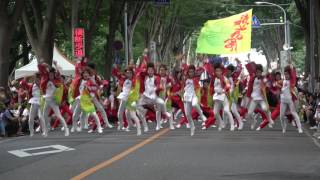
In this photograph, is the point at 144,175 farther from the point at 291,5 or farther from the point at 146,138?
the point at 291,5

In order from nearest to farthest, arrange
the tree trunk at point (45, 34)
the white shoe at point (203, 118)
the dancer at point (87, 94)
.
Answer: the dancer at point (87, 94)
the white shoe at point (203, 118)
the tree trunk at point (45, 34)

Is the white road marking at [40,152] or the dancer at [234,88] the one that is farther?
the dancer at [234,88]

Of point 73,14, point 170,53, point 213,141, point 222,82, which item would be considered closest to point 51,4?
point 73,14

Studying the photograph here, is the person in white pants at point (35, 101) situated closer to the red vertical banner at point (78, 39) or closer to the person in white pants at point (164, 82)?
the person in white pants at point (164, 82)

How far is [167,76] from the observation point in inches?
875

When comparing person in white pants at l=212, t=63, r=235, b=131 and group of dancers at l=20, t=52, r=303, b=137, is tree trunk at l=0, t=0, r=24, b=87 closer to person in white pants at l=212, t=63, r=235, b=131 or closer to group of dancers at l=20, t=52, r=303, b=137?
group of dancers at l=20, t=52, r=303, b=137

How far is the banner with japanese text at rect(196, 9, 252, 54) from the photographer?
28297 mm

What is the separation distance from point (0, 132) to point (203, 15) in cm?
3274

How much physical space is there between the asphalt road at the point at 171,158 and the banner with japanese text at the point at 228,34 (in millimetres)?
9417

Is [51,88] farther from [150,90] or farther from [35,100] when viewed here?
[150,90]

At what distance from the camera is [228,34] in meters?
28.6

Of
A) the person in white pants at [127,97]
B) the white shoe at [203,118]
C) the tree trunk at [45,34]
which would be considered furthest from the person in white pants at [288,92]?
the tree trunk at [45,34]

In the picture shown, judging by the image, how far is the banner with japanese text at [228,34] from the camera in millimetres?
28297

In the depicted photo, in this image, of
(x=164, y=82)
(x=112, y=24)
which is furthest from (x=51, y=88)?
(x=112, y=24)
